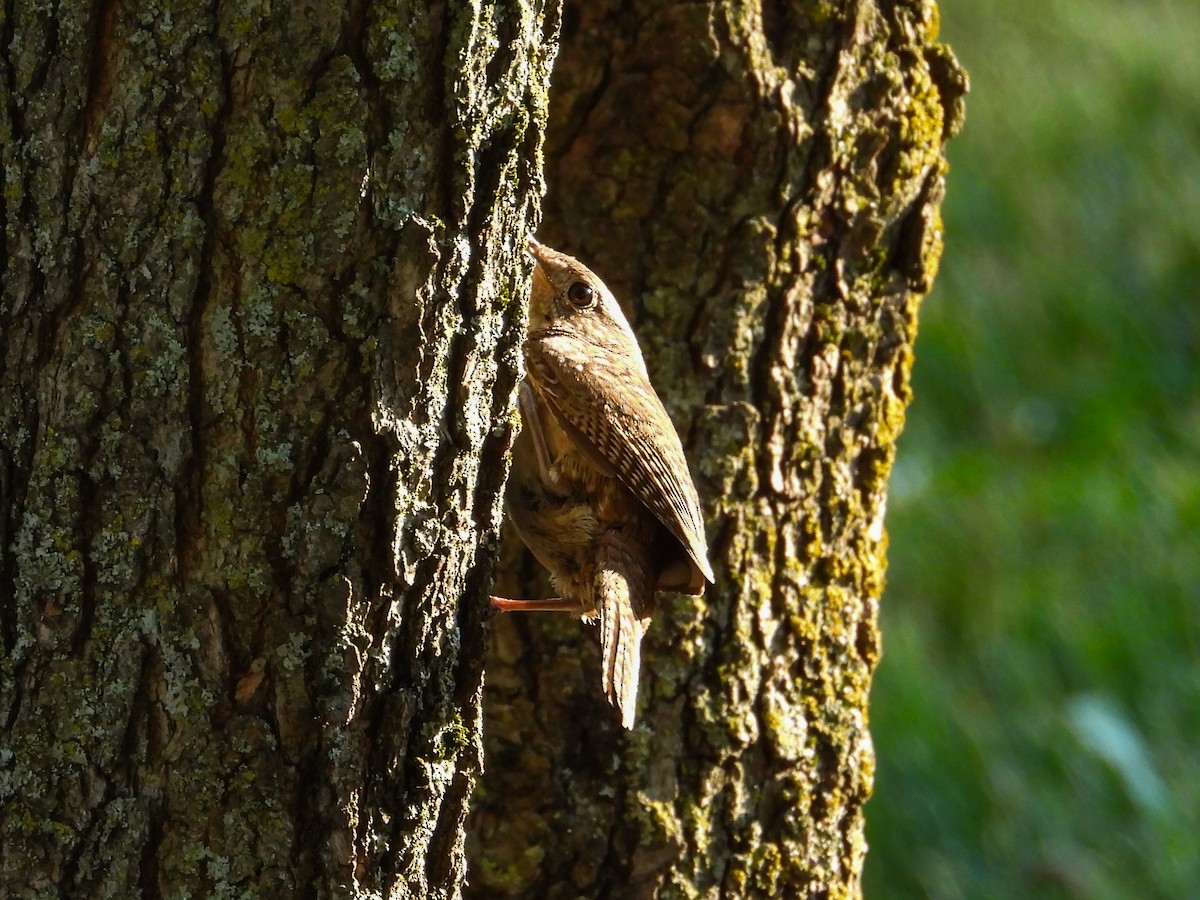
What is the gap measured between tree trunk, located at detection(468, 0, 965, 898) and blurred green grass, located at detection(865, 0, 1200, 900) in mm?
2022

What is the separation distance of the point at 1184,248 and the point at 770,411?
18.7 feet

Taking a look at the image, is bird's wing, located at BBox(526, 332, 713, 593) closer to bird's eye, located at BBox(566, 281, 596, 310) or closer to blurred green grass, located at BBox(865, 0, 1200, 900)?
bird's eye, located at BBox(566, 281, 596, 310)

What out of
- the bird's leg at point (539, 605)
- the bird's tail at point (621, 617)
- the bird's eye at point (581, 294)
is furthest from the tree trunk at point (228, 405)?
the bird's eye at point (581, 294)

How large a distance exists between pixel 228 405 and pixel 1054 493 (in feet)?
18.1

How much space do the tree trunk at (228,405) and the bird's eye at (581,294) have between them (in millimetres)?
1112

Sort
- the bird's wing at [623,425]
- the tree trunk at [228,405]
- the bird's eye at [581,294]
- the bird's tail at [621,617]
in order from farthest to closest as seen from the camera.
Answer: the bird's eye at [581,294], the bird's wing at [623,425], the bird's tail at [621,617], the tree trunk at [228,405]

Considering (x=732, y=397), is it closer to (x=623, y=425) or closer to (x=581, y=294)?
(x=623, y=425)

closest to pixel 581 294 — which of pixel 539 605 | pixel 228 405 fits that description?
pixel 539 605

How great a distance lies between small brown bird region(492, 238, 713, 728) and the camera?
11.2 feet

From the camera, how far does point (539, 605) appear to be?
3438mm

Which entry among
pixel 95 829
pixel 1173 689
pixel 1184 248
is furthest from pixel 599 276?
pixel 1184 248

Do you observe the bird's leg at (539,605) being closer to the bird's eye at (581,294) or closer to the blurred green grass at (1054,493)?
the bird's eye at (581,294)

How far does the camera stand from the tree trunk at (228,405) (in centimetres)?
217

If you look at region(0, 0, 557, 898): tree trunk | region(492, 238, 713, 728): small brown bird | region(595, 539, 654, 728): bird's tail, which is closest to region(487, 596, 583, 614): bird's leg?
region(492, 238, 713, 728): small brown bird
